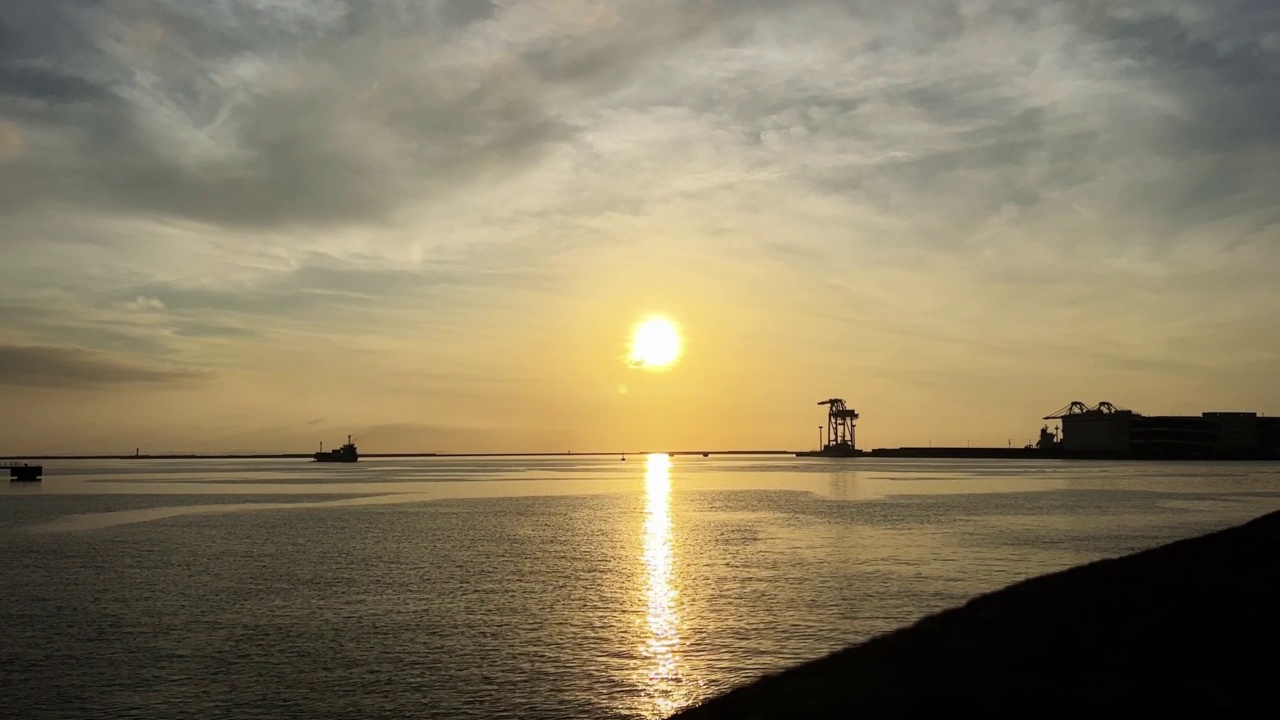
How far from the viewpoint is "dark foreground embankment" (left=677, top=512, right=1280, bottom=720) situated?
13562mm

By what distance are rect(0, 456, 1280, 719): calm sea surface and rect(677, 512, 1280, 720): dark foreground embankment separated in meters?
5.39

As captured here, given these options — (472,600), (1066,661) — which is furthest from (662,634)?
(1066,661)

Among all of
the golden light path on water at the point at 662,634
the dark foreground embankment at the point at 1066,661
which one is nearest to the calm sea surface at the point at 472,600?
the golden light path on water at the point at 662,634

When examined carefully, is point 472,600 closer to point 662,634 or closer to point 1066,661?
point 662,634

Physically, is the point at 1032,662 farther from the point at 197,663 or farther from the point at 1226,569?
the point at 197,663

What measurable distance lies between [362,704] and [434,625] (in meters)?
9.18

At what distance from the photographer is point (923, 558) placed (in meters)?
44.9

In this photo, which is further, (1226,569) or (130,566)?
(130,566)

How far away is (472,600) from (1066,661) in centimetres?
2379

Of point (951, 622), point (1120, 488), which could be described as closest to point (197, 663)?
point (951, 622)

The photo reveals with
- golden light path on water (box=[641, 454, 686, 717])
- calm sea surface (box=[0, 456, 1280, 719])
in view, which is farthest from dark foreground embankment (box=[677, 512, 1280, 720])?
calm sea surface (box=[0, 456, 1280, 719])

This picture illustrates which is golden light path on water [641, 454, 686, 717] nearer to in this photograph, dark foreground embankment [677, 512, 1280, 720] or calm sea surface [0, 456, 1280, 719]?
calm sea surface [0, 456, 1280, 719]

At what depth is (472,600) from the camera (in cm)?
3488

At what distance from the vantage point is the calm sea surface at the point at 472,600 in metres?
21.9
